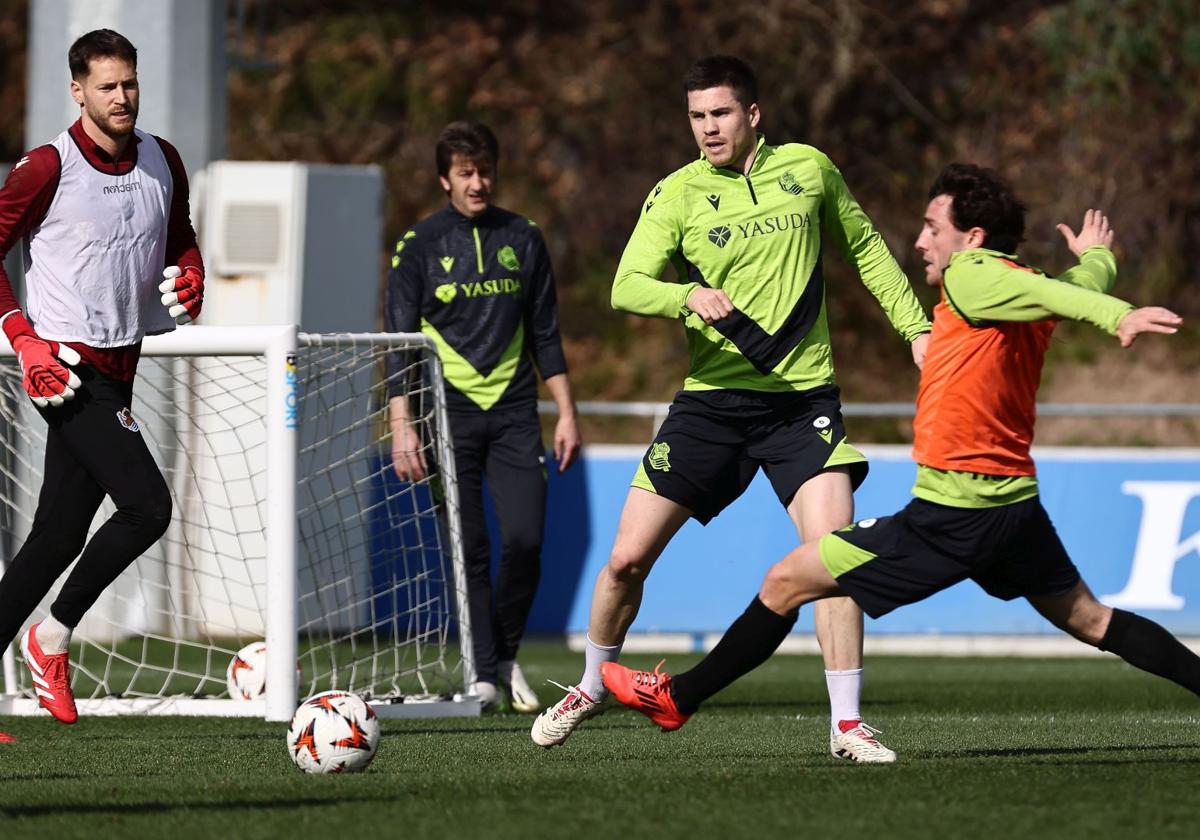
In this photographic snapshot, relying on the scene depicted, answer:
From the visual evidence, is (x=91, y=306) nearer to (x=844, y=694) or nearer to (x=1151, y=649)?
(x=844, y=694)

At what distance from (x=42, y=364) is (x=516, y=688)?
9.48ft

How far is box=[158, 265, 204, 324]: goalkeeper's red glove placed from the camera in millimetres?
Answer: 6211

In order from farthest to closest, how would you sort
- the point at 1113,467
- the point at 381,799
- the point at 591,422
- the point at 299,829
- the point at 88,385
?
1. the point at 591,422
2. the point at 1113,467
3. the point at 88,385
4. the point at 381,799
5. the point at 299,829

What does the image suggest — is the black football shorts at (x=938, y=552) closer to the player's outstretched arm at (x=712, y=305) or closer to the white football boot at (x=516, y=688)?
the player's outstretched arm at (x=712, y=305)

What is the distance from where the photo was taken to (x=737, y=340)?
6180 millimetres

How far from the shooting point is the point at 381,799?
5.09 m

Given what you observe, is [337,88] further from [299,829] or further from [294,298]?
[299,829]

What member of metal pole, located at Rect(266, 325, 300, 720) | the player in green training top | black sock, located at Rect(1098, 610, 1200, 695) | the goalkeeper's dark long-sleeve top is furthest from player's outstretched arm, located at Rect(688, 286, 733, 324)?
the goalkeeper's dark long-sleeve top

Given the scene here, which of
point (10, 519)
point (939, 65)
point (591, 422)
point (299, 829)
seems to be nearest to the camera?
point (299, 829)

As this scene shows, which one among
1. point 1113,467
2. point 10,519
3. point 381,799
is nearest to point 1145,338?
point 1113,467

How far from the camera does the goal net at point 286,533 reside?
716cm

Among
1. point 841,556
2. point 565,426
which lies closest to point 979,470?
point 841,556

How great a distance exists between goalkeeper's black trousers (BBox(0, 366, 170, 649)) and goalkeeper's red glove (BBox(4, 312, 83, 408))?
0.39ft

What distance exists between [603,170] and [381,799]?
18.1 m
